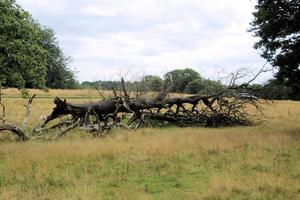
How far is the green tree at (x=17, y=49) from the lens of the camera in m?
15.9

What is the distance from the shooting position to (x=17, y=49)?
53.8 feet

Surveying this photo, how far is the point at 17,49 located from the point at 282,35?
12379 millimetres

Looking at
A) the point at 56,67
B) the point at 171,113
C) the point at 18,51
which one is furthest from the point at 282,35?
the point at 56,67

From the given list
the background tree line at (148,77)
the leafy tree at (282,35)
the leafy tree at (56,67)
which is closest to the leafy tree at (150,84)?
the background tree line at (148,77)

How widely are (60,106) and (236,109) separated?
399 inches

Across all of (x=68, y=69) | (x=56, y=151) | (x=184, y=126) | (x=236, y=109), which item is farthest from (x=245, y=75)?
(x=68, y=69)

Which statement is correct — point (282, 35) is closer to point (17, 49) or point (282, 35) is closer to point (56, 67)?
point (17, 49)

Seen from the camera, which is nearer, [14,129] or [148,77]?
[14,129]

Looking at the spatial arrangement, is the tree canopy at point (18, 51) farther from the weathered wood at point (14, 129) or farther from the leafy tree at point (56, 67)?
the leafy tree at point (56, 67)

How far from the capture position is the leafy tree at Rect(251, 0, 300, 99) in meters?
21.1

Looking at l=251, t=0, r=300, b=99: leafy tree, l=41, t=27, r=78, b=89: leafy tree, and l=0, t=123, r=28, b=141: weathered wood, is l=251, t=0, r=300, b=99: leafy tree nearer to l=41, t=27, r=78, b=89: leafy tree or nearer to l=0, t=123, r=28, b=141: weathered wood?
l=0, t=123, r=28, b=141: weathered wood

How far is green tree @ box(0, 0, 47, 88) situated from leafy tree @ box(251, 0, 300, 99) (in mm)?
10554

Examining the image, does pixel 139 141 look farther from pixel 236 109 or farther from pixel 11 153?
pixel 236 109

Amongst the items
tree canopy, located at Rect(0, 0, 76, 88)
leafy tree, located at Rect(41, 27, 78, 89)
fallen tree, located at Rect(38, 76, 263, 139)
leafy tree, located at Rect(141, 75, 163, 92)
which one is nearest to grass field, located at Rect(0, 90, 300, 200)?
tree canopy, located at Rect(0, 0, 76, 88)
